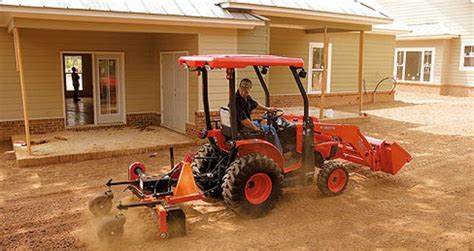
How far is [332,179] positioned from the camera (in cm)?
639

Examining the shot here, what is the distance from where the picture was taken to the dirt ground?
4871 mm

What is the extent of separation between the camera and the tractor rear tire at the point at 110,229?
4.52m

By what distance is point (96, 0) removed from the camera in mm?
8789

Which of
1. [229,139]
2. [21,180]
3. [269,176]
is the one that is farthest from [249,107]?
[21,180]

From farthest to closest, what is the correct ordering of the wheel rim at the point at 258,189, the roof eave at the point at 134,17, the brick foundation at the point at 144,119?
the brick foundation at the point at 144,119, the roof eave at the point at 134,17, the wheel rim at the point at 258,189

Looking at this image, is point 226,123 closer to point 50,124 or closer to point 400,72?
point 50,124

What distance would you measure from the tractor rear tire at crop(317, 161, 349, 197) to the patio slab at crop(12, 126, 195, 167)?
4.40 metres

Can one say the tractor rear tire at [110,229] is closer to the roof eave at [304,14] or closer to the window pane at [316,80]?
the roof eave at [304,14]

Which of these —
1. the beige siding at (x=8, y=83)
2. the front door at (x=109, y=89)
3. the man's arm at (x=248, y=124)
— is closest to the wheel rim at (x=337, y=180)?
the man's arm at (x=248, y=124)

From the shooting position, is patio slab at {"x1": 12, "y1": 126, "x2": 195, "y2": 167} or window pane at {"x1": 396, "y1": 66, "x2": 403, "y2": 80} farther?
window pane at {"x1": 396, "y1": 66, "x2": 403, "y2": 80}

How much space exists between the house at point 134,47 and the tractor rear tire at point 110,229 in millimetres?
4867

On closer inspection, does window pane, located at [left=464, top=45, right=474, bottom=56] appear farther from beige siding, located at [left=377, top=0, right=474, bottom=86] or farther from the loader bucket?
the loader bucket

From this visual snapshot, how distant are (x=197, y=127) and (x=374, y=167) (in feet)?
14.9

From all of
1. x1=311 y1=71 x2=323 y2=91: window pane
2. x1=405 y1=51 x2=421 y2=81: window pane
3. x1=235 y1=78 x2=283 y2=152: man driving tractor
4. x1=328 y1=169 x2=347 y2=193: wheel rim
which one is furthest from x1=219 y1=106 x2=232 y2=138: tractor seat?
x1=405 y1=51 x2=421 y2=81: window pane
